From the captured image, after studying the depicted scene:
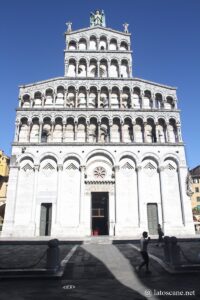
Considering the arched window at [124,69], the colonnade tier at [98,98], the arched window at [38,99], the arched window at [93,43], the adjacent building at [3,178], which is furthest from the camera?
the adjacent building at [3,178]

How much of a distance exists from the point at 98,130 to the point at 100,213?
9548mm

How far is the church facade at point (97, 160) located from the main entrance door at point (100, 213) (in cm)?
11

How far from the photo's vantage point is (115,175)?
27875 millimetres

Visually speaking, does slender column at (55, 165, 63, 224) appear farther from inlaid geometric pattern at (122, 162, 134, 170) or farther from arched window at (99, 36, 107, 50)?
arched window at (99, 36, 107, 50)

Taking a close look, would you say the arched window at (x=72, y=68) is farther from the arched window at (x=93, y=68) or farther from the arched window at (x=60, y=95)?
A: the arched window at (x=60, y=95)

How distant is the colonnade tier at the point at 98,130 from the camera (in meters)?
29.2

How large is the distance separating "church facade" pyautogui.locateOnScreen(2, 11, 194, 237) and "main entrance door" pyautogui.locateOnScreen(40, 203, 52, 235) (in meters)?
0.10

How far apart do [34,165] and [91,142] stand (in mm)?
6814

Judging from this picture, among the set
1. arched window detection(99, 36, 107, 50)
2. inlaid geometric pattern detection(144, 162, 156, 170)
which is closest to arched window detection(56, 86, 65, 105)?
arched window detection(99, 36, 107, 50)

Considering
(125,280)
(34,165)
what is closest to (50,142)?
(34,165)

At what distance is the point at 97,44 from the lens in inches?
1362

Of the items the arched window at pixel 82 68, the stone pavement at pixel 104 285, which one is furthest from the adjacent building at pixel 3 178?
the stone pavement at pixel 104 285

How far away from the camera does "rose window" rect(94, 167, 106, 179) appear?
1108 inches

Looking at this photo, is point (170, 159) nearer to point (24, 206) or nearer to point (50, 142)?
point (50, 142)
